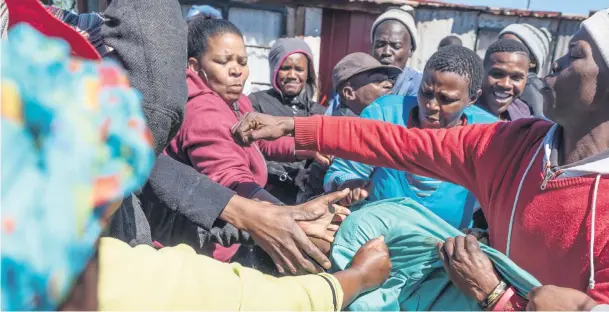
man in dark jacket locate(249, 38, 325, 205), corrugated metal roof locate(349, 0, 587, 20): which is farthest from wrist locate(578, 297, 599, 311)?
corrugated metal roof locate(349, 0, 587, 20)

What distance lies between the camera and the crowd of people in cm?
70

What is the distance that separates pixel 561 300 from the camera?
1457mm

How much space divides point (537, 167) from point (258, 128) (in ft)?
3.62

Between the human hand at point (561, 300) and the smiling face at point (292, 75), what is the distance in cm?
307

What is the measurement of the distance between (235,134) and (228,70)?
570 millimetres

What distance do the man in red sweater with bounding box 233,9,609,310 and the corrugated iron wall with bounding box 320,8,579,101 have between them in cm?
646

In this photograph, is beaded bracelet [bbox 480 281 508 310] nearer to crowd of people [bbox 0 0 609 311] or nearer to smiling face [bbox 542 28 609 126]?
crowd of people [bbox 0 0 609 311]

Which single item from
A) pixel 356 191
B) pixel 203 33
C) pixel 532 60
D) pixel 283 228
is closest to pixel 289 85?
pixel 203 33

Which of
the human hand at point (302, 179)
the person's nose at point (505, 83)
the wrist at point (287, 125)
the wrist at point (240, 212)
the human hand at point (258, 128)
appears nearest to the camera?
the wrist at point (240, 212)

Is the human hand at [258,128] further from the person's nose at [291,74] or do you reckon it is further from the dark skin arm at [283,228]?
the person's nose at [291,74]

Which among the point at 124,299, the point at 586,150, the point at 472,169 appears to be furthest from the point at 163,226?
the point at 586,150

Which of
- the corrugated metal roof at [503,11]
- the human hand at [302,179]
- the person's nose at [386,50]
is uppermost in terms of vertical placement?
the corrugated metal roof at [503,11]

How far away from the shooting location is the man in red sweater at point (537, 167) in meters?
1.63

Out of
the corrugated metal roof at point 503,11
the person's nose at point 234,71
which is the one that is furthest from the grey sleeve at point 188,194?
the corrugated metal roof at point 503,11
